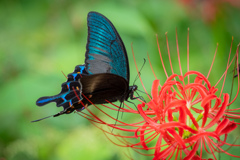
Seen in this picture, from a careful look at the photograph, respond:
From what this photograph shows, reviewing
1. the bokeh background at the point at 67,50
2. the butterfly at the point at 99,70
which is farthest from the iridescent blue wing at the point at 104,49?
the bokeh background at the point at 67,50

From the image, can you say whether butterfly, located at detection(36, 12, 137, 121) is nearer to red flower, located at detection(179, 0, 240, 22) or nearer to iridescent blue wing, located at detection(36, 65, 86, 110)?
iridescent blue wing, located at detection(36, 65, 86, 110)

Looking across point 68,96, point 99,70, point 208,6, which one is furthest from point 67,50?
point 208,6

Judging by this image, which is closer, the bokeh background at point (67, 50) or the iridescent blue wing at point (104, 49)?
the iridescent blue wing at point (104, 49)

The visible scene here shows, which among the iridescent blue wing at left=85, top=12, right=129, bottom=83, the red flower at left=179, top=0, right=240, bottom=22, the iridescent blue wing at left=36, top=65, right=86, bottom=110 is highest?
the red flower at left=179, top=0, right=240, bottom=22

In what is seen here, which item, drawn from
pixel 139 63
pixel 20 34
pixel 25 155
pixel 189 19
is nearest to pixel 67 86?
pixel 25 155

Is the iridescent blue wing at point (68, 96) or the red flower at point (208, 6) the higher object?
the red flower at point (208, 6)

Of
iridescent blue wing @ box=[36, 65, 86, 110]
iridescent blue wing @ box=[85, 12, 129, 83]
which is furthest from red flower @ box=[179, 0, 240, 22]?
iridescent blue wing @ box=[36, 65, 86, 110]

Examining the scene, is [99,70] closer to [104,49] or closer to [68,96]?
[104,49]

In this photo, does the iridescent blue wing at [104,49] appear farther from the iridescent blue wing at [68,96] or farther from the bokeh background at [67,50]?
the bokeh background at [67,50]
